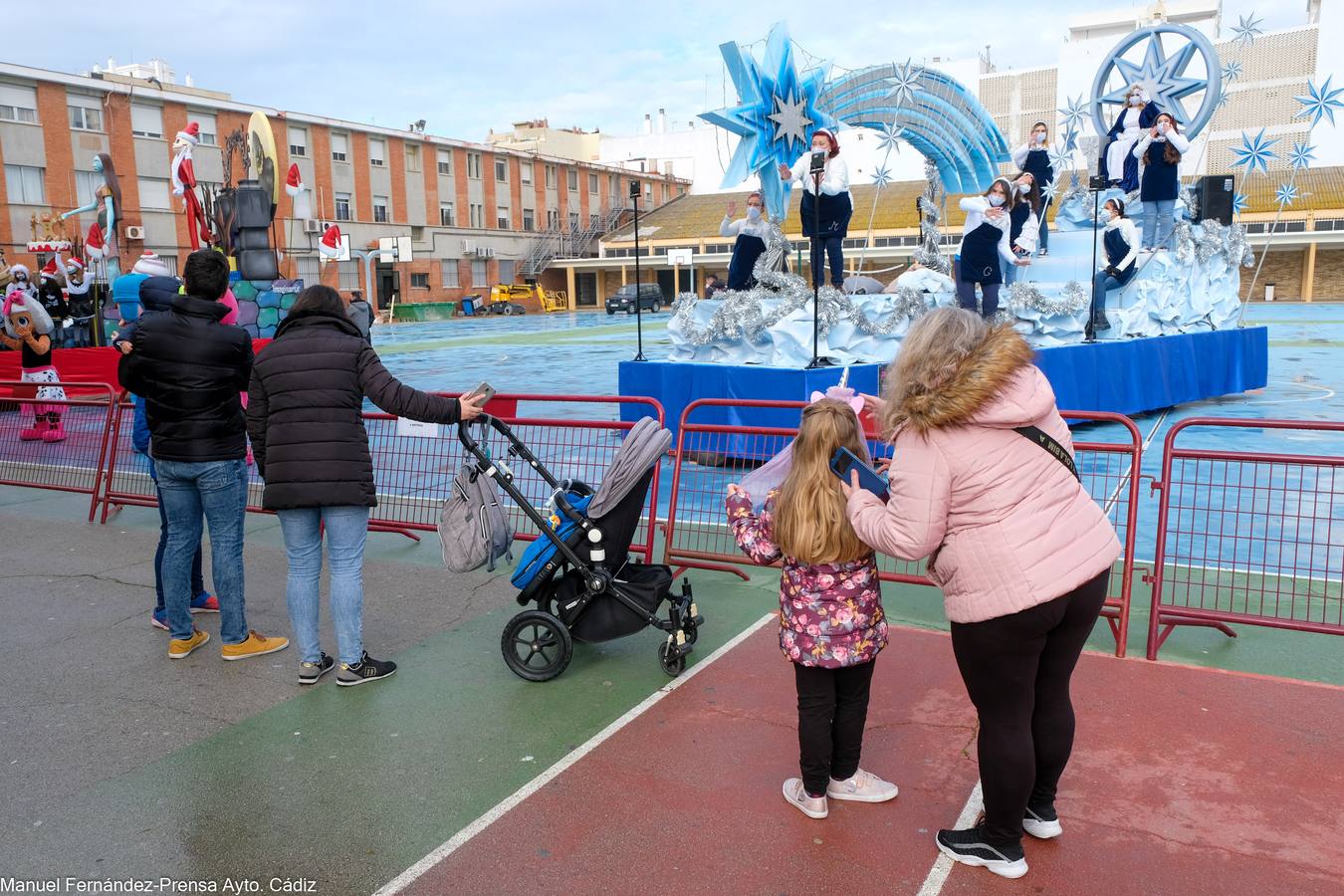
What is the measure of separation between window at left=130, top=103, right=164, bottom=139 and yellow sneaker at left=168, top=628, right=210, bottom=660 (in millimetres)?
42323

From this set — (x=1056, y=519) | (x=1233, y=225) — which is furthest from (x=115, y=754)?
(x=1233, y=225)

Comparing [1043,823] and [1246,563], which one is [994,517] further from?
[1246,563]

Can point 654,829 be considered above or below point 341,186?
below

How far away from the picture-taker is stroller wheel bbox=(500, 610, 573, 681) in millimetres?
4434

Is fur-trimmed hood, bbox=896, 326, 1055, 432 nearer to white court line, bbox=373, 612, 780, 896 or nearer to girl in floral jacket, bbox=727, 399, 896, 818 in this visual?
girl in floral jacket, bbox=727, 399, 896, 818

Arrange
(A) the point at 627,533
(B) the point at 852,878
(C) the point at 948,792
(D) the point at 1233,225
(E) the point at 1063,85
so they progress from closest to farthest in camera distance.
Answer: (B) the point at 852,878, (C) the point at 948,792, (A) the point at 627,533, (D) the point at 1233,225, (E) the point at 1063,85

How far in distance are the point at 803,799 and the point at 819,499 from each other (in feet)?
3.55

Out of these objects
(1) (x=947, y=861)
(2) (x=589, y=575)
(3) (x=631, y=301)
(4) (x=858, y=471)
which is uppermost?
(3) (x=631, y=301)

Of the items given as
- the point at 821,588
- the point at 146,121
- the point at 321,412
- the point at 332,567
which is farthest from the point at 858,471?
the point at 146,121

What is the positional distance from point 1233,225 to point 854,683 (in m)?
16.5

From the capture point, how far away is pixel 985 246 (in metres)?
11.3

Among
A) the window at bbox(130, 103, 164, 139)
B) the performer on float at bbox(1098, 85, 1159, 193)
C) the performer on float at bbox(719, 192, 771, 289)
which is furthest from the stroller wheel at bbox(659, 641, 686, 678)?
the window at bbox(130, 103, 164, 139)

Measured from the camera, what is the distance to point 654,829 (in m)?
3.23

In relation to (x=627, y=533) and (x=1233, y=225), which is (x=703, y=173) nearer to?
(x=1233, y=225)
